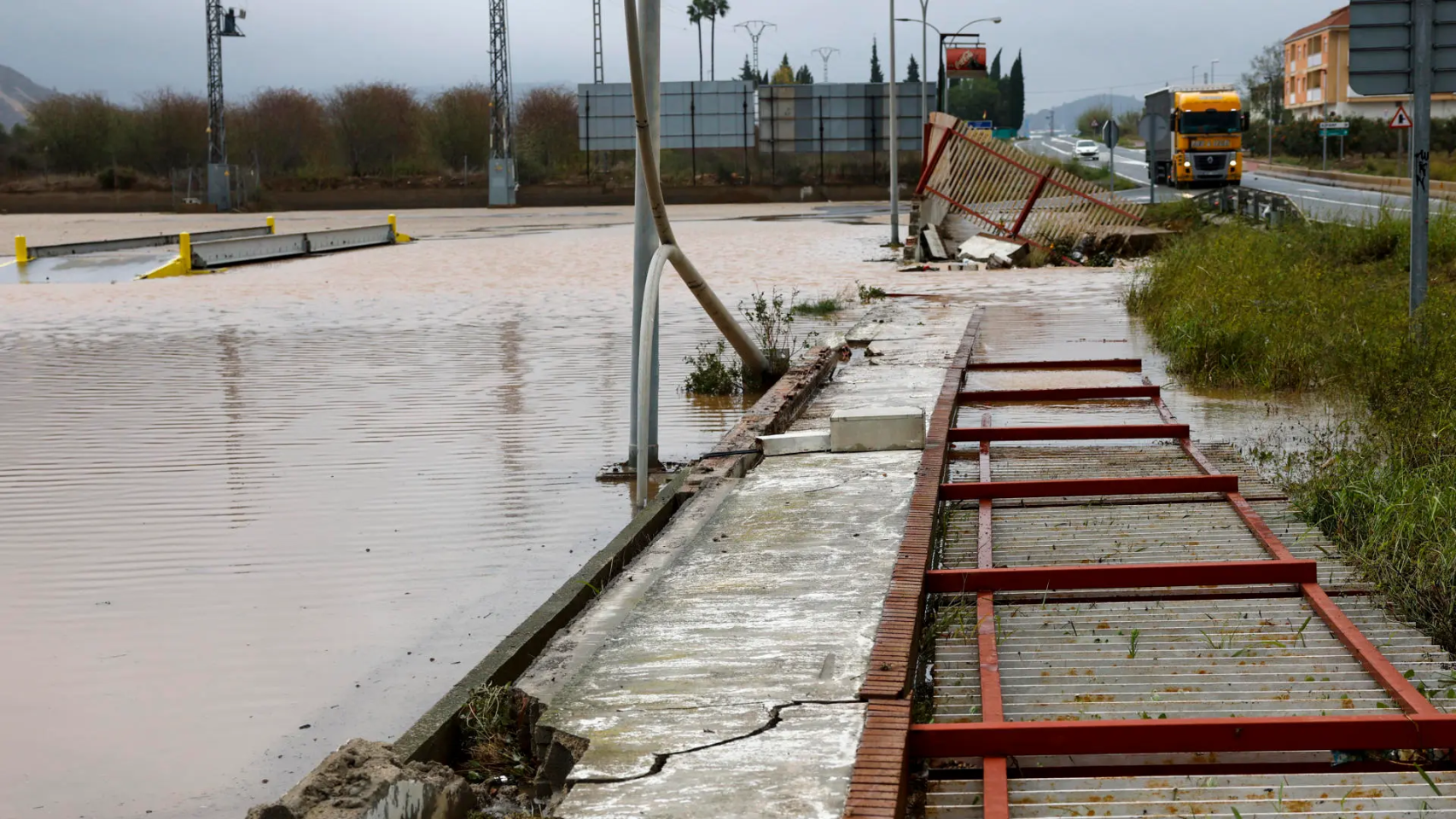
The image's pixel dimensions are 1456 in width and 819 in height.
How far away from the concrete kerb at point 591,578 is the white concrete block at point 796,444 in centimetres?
11

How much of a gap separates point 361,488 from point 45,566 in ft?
Result: 7.05

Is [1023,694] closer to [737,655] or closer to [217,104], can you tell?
[737,655]

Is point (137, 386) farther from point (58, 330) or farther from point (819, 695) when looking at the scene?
point (819, 695)

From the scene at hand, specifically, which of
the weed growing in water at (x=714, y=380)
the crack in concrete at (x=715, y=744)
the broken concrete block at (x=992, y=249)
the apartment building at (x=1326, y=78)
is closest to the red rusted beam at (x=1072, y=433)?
the weed growing in water at (x=714, y=380)

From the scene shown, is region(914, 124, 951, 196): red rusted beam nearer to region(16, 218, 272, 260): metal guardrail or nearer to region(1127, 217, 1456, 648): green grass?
region(1127, 217, 1456, 648): green grass

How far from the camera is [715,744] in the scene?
4.37 metres

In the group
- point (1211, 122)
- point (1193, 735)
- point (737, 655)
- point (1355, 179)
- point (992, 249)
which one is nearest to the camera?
point (1193, 735)

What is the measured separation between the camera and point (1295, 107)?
101 metres

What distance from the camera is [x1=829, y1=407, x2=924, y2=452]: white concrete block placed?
8.92 m

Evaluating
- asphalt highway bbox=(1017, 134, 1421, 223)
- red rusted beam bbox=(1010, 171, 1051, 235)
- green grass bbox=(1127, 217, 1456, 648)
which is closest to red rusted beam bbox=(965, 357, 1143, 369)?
green grass bbox=(1127, 217, 1456, 648)

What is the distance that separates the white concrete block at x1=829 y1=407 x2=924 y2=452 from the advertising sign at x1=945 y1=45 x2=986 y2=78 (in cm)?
8227

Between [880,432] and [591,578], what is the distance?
9.14ft

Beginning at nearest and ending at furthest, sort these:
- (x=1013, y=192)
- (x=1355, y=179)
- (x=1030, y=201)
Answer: (x=1030, y=201) → (x=1013, y=192) → (x=1355, y=179)

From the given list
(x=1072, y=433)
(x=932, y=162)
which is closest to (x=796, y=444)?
(x=1072, y=433)
